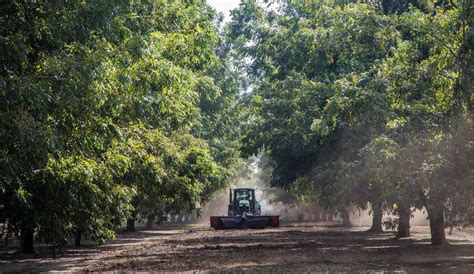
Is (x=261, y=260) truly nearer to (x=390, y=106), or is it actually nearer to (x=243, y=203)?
(x=390, y=106)

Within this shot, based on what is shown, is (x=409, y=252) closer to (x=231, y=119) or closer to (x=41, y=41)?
(x=41, y=41)

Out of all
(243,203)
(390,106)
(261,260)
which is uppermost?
(390,106)

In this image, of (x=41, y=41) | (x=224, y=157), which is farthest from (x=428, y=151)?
(x=224, y=157)

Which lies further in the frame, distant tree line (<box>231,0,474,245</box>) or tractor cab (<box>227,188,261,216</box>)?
tractor cab (<box>227,188,261,216</box>)

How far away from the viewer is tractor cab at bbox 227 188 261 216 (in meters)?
55.9

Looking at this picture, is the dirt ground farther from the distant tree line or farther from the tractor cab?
the tractor cab

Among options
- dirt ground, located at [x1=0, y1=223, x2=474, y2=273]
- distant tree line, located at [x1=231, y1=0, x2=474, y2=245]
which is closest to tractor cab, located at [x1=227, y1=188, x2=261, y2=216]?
distant tree line, located at [x1=231, y1=0, x2=474, y2=245]

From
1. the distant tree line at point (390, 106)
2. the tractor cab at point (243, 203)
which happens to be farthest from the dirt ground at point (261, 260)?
the tractor cab at point (243, 203)

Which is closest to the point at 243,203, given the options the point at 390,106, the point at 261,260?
the point at 390,106

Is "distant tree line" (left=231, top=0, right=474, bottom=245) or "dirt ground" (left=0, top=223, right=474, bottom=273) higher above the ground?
"distant tree line" (left=231, top=0, right=474, bottom=245)

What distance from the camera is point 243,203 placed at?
56.5m

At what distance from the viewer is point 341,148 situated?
30.8 m

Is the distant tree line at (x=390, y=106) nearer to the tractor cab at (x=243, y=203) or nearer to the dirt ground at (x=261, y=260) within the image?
the dirt ground at (x=261, y=260)

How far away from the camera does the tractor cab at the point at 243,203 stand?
184 feet
